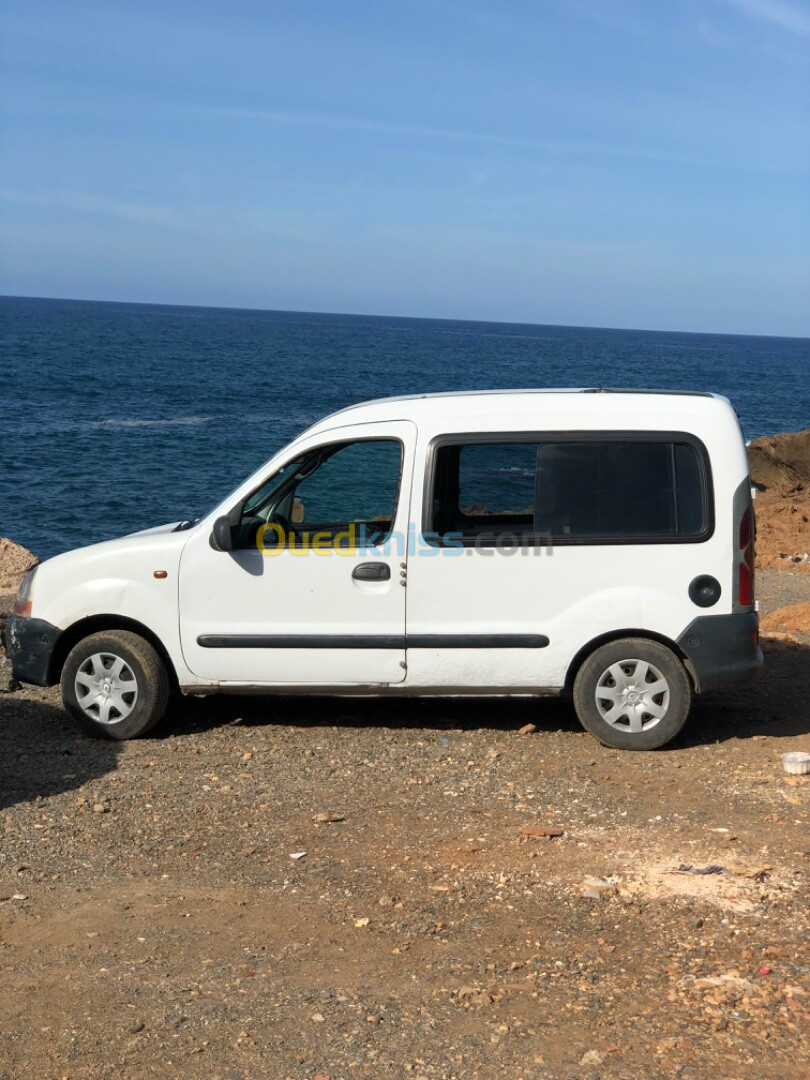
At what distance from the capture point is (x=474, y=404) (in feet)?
23.4

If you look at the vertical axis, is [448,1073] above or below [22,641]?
below

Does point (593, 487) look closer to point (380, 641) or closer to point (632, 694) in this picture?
point (632, 694)

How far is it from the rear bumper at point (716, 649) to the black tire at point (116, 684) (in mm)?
3129

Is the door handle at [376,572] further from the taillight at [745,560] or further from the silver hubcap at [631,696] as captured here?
the taillight at [745,560]

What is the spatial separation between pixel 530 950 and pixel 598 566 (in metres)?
2.86

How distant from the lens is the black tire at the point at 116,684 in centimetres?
724

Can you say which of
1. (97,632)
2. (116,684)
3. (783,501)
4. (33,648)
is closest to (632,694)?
(116,684)

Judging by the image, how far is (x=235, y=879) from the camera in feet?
17.5

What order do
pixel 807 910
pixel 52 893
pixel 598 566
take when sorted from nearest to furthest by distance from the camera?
1. pixel 807 910
2. pixel 52 893
3. pixel 598 566

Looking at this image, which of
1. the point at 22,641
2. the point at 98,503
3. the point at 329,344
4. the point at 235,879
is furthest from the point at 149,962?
the point at 329,344

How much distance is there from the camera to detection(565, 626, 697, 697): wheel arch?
698 cm

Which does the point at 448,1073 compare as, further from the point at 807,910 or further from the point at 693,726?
the point at 693,726

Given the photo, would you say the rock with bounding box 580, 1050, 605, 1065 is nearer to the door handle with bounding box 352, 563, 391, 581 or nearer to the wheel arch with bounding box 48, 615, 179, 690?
the door handle with bounding box 352, 563, 391, 581

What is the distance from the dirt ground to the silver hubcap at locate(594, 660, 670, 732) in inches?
8.6
